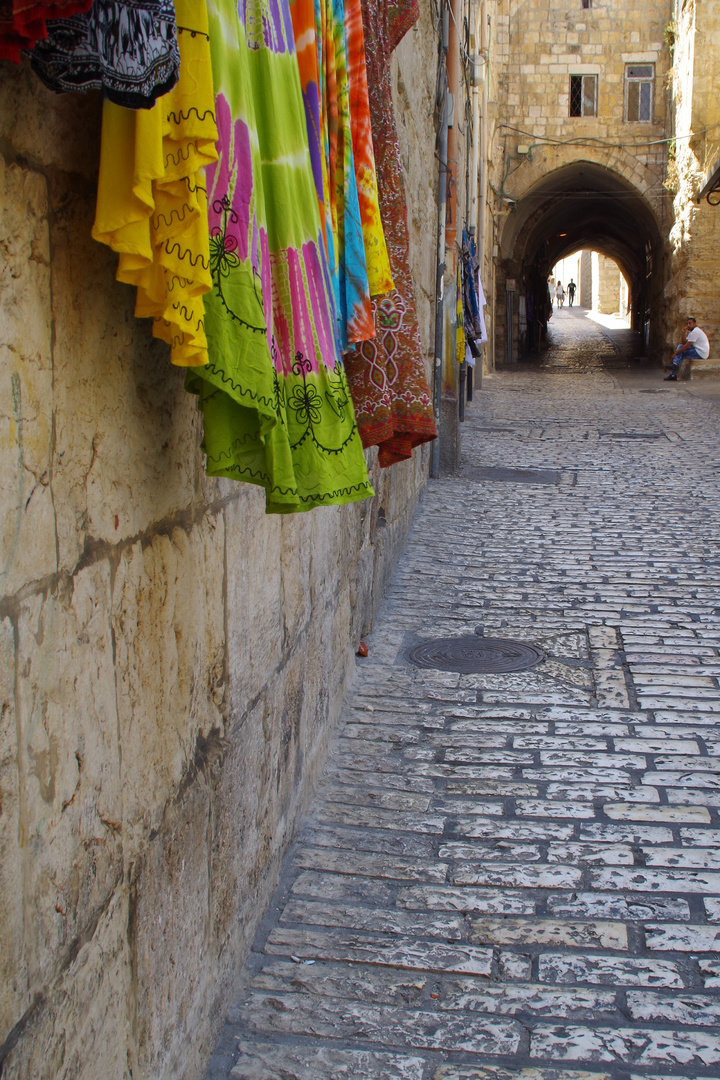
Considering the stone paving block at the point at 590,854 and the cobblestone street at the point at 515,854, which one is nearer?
the cobblestone street at the point at 515,854

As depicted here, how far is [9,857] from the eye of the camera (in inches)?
50.8

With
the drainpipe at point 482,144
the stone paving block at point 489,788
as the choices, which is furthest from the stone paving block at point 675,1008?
the drainpipe at point 482,144

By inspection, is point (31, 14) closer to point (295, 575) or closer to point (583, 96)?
point (295, 575)

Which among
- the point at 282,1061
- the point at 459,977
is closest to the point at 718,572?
the point at 459,977

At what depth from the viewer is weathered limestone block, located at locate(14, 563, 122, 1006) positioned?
1.35m

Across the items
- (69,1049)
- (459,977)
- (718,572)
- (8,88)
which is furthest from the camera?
(718,572)

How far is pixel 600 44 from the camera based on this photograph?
2333 cm

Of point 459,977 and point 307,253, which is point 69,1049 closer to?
point 459,977

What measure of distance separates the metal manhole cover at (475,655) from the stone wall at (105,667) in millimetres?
2015

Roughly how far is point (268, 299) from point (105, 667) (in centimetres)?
73

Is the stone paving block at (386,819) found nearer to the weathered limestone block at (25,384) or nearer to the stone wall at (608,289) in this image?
the weathered limestone block at (25,384)

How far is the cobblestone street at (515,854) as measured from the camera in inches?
87.1

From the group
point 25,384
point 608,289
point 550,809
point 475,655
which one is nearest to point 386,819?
point 550,809

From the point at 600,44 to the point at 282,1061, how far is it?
2539 centimetres
